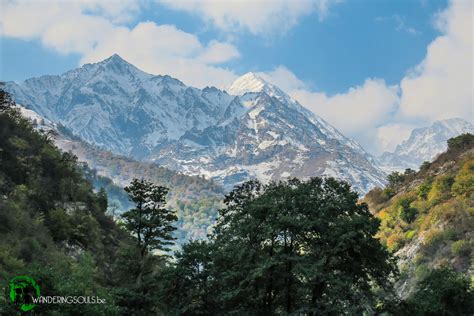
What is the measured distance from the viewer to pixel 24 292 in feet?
72.6

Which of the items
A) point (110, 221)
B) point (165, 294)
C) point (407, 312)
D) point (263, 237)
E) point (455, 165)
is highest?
point (455, 165)

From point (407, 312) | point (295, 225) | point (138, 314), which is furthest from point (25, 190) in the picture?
point (407, 312)

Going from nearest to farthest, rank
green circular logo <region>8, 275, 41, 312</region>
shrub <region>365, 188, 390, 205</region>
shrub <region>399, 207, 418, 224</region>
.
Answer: green circular logo <region>8, 275, 41, 312</region>
shrub <region>399, 207, 418, 224</region>
shrub <region>365, 188, 390, 205</region>

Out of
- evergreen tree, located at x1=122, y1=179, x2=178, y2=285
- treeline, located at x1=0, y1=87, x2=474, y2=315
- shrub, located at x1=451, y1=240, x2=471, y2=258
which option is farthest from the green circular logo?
shrub, located at x1=451, y1=240, x2=471, y2=258

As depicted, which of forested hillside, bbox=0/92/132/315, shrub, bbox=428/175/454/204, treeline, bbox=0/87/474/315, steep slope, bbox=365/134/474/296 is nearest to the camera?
treeline, bbox=0/87/474/315

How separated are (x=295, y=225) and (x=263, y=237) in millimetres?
2455

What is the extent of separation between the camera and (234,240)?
1361 inches

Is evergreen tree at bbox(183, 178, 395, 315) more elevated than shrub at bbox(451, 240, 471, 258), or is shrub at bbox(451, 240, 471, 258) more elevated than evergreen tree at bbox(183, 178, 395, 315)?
shrub at bbox(451, 240, 471, 258)

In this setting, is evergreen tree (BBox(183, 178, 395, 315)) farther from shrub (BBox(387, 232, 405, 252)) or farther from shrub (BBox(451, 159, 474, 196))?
shrub (BBox(451, 159, 474, 196))

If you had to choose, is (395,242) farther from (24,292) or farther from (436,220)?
(24,292)

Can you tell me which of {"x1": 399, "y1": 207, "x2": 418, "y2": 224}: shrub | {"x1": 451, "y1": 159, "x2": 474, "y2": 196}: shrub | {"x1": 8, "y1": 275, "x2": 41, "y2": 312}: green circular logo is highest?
{"x1": 451, "y1": 159, "x2": 474, "y2": 196}: shrub

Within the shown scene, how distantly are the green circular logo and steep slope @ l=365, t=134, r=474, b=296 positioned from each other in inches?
1810

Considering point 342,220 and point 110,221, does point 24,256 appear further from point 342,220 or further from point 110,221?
point 110,221

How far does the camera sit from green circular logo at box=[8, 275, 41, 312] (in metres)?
21.7
